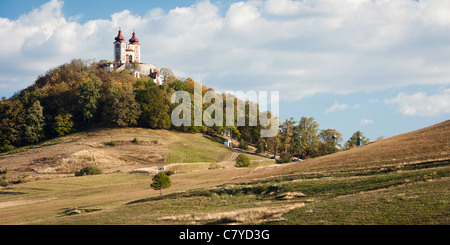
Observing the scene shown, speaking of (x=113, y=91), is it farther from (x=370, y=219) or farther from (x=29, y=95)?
(x=370, y=219)

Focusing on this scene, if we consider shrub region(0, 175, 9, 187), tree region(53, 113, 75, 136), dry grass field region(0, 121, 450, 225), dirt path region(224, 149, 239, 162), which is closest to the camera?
dry grass field region(0, 121, 450, 225)

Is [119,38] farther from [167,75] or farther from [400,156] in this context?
[400,156]

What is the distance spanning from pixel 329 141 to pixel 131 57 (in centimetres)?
10303

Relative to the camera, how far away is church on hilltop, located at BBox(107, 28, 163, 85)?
176500mm

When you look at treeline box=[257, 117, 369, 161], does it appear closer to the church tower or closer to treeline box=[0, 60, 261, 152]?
treeline box=[0, 60, 261, 152]

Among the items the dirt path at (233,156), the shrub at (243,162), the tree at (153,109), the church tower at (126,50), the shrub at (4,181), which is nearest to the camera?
the shrub at (4,181)

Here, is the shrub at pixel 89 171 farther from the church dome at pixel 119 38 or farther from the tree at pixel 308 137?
the church dome at pixel 119 38

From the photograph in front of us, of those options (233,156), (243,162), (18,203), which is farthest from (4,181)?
(233,156)

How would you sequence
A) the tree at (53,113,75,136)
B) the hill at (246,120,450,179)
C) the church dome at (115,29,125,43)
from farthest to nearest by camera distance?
the church dome at (115,29,125,43), the tree at (53,113,75,136), the hill at (246,120,450,179)

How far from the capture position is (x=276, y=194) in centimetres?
3816

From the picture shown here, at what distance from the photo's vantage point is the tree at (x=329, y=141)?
12012 cm

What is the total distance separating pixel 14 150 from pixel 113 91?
106 feet

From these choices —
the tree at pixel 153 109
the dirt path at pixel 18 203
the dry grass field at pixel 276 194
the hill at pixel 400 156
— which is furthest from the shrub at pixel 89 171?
the hill at pixel 400 156

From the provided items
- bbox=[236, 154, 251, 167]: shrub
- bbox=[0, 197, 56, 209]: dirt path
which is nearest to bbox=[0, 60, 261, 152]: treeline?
bbox=[236, 154, 251, 167]: shrub
